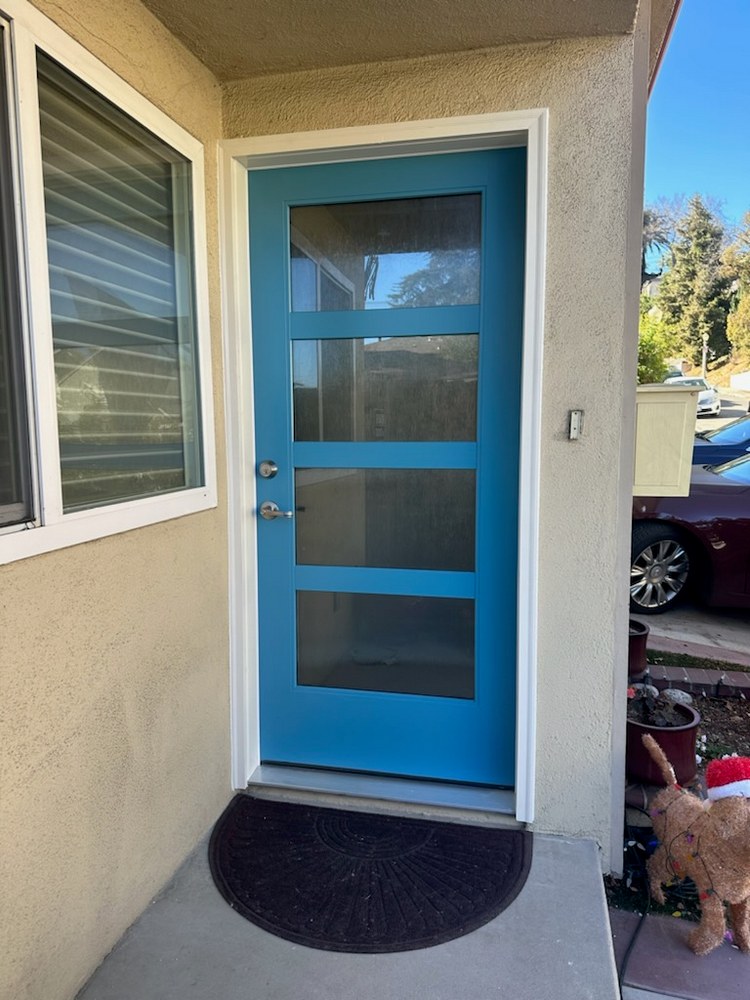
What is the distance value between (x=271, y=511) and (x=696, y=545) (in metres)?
3.30

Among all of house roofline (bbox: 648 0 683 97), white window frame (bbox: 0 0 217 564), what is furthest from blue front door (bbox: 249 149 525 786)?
house roofline (bbox: 648 0 683 97)

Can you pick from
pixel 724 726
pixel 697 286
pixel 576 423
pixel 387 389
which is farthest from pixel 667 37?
pixel 697 286

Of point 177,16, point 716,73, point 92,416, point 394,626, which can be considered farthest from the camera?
point 716,73

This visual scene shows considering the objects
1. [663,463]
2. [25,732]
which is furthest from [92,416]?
[663,463]

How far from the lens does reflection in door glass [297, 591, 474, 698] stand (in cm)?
222

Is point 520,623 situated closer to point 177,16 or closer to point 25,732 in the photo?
point 25,732

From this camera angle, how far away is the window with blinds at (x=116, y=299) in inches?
58.0

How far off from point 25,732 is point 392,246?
185 cm

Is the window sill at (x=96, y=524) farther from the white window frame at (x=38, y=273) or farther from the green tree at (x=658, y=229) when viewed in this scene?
the green tree at (x=658, y=229)

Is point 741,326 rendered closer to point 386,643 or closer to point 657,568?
point 657,568

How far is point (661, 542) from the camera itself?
4270 millimetres

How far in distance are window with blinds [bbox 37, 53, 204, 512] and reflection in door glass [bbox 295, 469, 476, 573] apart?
46 cm

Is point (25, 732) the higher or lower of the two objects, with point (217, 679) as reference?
higher

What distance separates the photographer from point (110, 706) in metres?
1.61
